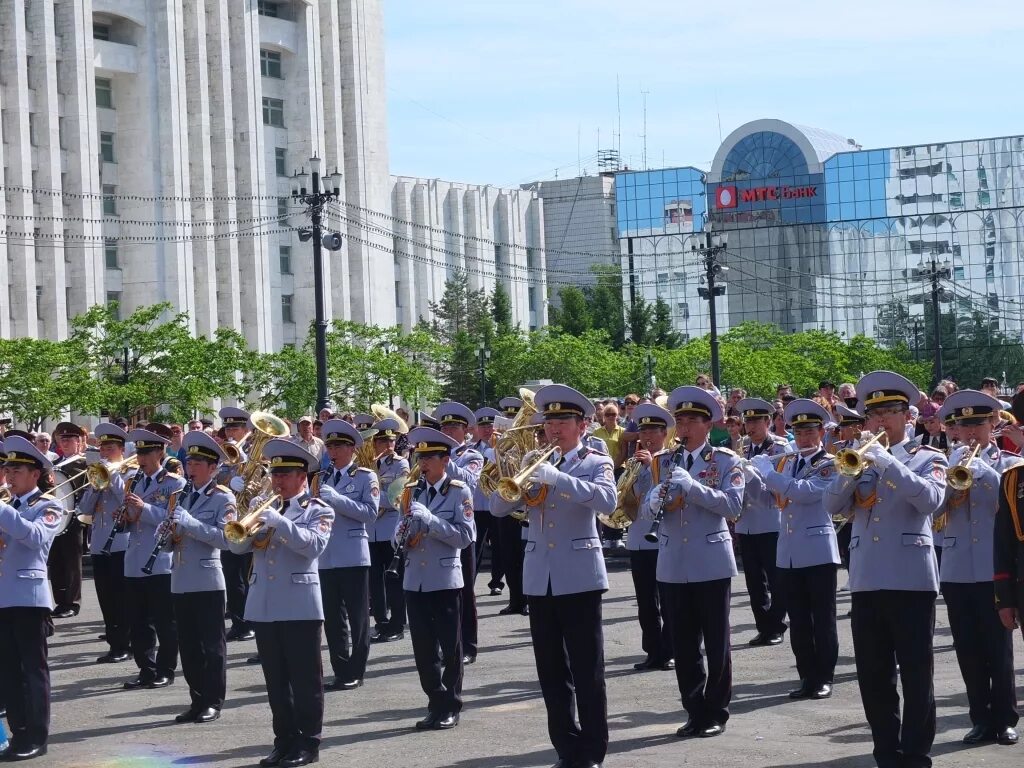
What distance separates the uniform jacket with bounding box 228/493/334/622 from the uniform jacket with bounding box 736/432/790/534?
431 cm

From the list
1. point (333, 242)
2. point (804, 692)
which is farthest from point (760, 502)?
point (333, 242)

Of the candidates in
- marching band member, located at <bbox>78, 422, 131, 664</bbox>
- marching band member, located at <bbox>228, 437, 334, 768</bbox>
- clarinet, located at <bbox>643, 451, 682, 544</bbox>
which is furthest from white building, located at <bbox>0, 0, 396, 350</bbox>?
clarinet, located at <bbox>643, 451, 682, 544</bbox>

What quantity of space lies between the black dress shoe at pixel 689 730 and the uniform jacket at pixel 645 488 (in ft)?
4.44

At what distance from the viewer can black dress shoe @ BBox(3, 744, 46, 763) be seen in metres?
10.2

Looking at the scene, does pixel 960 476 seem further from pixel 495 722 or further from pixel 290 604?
pixel 290 604

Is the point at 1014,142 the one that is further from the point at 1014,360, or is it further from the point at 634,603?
the point at 634,603

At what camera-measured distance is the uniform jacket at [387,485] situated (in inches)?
580

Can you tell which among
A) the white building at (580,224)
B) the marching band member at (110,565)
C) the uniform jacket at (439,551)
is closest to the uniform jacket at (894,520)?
the uniform jacket at (439,551)

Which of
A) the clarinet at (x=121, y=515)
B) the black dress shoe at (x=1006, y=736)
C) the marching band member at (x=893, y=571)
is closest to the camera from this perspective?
the marching band member at (x=893, y=571)

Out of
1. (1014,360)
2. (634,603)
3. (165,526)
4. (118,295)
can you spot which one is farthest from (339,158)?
(165,526)

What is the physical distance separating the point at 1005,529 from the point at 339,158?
64814 mm

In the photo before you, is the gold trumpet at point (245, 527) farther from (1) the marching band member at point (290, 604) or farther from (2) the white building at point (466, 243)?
(2) the white building at point (466, 243)

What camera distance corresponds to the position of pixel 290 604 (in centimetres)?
980

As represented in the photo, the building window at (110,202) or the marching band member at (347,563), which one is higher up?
the building window at (110,202)
